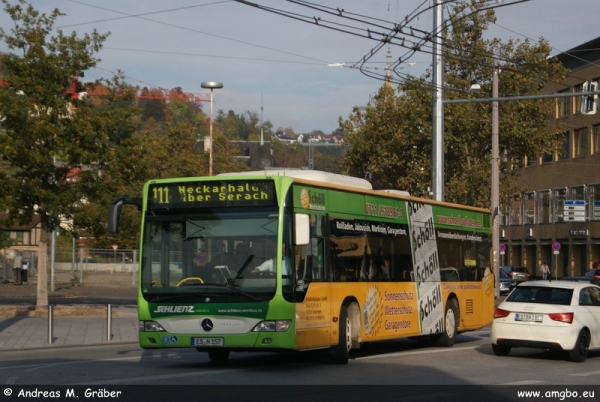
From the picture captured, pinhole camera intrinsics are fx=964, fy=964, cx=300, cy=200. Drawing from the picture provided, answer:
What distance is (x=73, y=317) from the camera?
1089 inches

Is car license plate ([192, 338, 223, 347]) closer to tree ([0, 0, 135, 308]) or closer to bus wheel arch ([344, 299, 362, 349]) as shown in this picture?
bus wheel arch ([344, 299, 362, 349])

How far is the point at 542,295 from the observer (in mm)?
17188

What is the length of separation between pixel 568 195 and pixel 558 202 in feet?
6.22

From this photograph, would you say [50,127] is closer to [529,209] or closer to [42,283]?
[42,283]

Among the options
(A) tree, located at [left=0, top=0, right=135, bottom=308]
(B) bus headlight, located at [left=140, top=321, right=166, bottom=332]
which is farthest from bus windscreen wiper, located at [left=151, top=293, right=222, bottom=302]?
(A) tree, located at [left=0, top=0, right=135, bottom=308]

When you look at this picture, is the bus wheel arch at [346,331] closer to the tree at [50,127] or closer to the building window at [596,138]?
the tree at [50,127]

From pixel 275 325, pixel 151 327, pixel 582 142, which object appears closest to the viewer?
pixel 275 325

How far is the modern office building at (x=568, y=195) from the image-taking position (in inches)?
2520

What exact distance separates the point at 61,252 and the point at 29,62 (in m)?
26.5

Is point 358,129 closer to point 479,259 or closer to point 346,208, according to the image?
point 479,259

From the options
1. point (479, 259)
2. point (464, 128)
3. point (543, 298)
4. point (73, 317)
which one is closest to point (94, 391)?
point (543, 298)

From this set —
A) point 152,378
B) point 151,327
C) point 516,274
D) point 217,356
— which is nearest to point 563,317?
point 217,356

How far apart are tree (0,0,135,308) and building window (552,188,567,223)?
4776 cm

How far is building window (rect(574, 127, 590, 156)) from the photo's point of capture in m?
65.6
